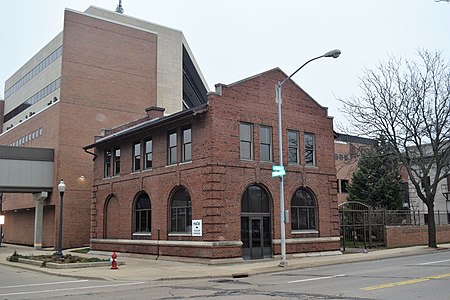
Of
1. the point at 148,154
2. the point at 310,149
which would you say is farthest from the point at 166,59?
the point at 310,149

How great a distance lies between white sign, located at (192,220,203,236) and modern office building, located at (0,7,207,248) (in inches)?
722

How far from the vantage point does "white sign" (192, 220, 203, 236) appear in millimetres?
23984

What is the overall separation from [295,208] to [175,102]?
27385mm

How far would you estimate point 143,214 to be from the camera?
28.9 m

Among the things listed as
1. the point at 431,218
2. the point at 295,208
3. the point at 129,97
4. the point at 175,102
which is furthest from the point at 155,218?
the point at 175,102

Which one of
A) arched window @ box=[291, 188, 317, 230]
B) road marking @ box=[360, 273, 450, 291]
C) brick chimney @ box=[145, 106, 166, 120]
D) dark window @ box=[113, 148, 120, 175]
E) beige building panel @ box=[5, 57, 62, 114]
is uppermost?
beige building panel @ box=[5, 57, 62, 114]

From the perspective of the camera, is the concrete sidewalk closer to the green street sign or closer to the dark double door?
the dark double door

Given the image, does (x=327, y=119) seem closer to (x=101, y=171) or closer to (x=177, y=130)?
(x=177, y=130)

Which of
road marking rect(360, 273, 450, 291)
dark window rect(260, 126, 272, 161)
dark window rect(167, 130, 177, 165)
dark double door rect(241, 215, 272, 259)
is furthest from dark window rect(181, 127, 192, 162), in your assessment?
road marking rect(360, 273, 450, 291)

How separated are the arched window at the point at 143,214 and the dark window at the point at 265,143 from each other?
288 inches

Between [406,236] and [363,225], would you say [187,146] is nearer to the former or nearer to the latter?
[363,225]

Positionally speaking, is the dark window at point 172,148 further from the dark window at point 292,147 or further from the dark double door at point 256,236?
the dark window at point 292,147

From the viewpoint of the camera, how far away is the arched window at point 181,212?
83.3ft

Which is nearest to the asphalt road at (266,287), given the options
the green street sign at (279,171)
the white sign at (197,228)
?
the green street sign at (279,171)
